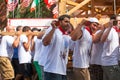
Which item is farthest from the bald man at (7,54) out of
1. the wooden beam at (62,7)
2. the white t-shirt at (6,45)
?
the wooden beam at (62,7)

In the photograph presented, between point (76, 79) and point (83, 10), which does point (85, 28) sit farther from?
point (83, 10)

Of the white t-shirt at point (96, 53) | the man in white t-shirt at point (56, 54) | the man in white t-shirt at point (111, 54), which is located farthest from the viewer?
the white t-shirt at point (96, 53)

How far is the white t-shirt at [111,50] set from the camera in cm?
746

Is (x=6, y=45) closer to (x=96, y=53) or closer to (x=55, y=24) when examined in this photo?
(x=96, y=53)

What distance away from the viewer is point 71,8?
40.4ft

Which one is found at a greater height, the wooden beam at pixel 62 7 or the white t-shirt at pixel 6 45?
the wooden beam at pixel 62 7

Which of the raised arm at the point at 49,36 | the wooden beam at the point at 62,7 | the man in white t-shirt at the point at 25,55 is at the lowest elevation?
the man in white t-shirt at the point at 25,55

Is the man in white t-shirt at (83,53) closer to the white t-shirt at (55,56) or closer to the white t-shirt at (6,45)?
the white t-shirt at (55,56)

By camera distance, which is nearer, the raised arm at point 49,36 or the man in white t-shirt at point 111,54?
the raised arm at point 49,36

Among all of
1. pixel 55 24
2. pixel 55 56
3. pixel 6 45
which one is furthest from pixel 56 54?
pixel 6 45

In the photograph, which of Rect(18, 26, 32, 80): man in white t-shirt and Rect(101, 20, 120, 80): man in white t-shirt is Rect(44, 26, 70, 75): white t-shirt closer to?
Rect(101, 20, 120, 80): man in white t-shirt

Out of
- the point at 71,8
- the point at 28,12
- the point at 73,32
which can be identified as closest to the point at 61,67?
the point at 73,32

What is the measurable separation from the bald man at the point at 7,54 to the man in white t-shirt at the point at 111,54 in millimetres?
3268

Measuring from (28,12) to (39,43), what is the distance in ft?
47.9
